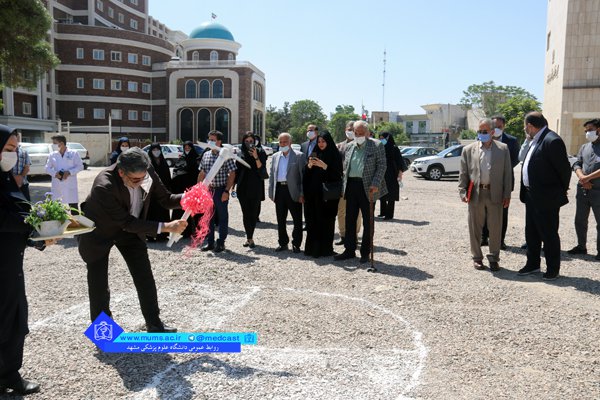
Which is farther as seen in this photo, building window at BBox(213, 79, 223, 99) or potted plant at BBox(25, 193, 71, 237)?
building window at BBox(213, 79, 223, 99)

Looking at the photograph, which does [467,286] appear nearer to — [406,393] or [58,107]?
[406,393]

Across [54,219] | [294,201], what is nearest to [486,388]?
[54,219]

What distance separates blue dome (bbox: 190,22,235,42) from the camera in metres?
62.8

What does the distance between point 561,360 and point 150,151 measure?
23.9ft

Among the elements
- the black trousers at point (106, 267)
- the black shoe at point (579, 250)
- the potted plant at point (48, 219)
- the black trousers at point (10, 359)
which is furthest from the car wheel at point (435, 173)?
the black trousers at point (10, 359)

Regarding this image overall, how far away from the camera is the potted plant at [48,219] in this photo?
3502mm

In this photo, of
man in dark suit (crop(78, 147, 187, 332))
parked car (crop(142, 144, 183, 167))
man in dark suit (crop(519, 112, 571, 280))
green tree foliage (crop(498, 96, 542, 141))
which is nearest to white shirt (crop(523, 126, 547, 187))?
man in dark suit (crop(519, 112, 571, 280))

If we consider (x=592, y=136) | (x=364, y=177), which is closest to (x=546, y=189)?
(x=592, y=136)

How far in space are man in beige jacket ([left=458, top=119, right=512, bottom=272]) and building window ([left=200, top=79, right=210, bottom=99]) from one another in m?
56.9

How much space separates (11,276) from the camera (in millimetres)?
3516

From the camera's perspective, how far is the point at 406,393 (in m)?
3.68

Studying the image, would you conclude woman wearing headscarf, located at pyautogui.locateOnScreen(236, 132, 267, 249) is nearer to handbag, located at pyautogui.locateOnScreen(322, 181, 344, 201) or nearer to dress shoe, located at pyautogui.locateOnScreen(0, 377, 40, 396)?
handbag, located at pyautogui.locateOnScreen(322, 181, 344, 201)

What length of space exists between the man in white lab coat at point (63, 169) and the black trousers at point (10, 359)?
647 centimetres

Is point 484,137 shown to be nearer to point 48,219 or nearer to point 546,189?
point 546,189
